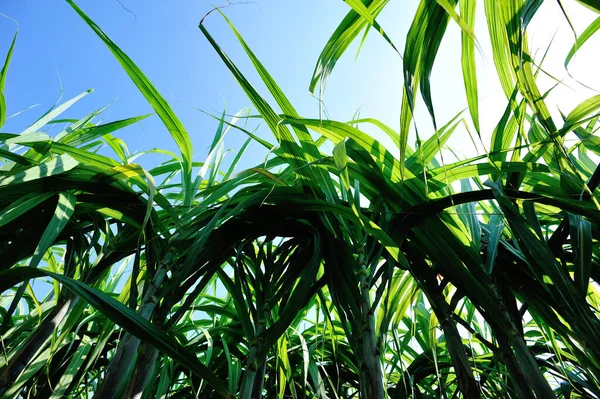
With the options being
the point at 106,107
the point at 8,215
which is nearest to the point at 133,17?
the point at 8,215

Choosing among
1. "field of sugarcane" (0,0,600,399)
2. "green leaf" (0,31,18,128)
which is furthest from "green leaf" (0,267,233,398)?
"green leaf" (0,31,18,128)

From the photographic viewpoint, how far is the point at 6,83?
84cm

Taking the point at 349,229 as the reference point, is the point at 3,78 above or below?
above

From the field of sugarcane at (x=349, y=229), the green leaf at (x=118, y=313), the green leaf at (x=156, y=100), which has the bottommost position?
the green leaf at (x=118, y=313)

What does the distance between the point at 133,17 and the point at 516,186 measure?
2.37 feet

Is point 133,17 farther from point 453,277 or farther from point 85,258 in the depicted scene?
point 453,277

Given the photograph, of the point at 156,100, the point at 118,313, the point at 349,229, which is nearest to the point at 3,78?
the point at 156,100

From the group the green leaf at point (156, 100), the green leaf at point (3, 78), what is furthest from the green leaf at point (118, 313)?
the green leaf at point (3, 78)

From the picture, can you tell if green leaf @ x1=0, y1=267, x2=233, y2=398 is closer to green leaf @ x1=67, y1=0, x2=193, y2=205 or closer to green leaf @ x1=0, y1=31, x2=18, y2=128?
green leaf @ x1=67, y1=0, x2=193, y2=205

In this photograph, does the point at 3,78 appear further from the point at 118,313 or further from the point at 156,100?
the point at 118,313

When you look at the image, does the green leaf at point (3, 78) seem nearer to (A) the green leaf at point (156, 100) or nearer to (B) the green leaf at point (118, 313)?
(A) the green leaf at point (156, 100)

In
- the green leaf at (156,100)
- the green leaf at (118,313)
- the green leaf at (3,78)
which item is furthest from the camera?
the green leaf at (3,78)

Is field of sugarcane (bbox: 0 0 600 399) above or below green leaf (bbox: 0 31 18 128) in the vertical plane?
below

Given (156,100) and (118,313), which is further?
(156,100)
